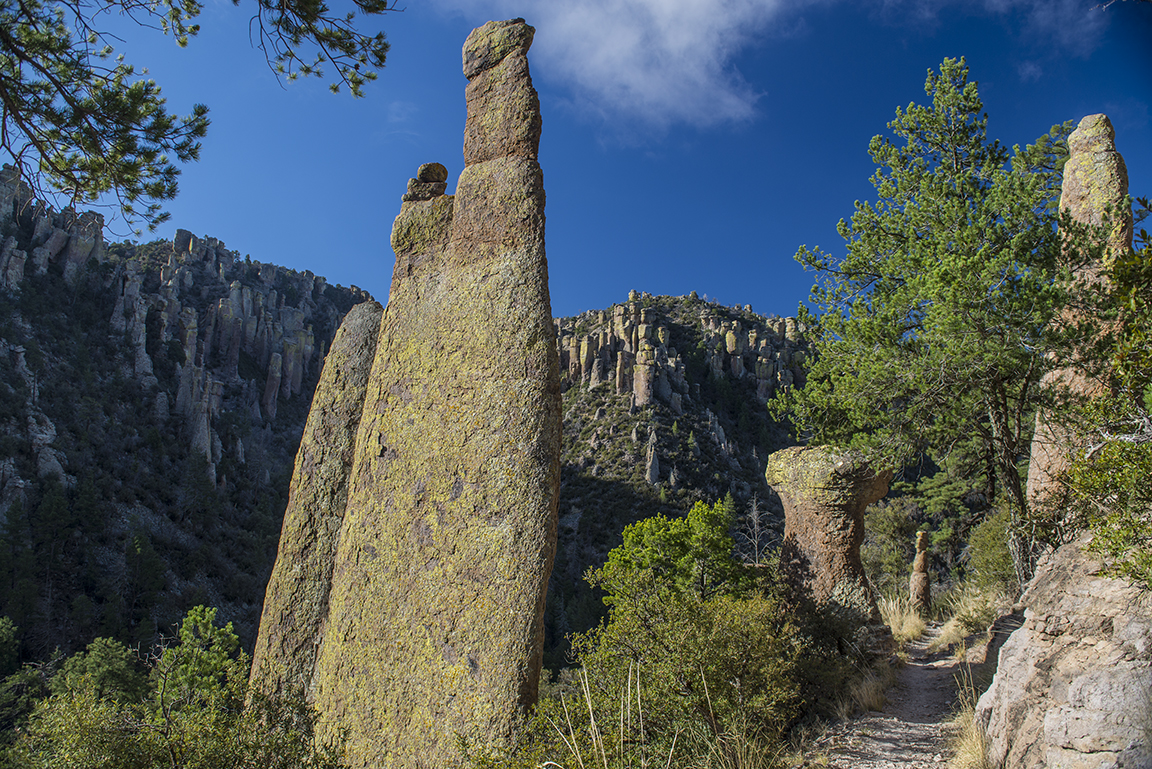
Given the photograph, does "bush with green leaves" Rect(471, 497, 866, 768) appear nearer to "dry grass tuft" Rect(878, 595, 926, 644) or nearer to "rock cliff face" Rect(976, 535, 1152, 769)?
"rock cliff face" Rect(976, 535, 1152, 769)

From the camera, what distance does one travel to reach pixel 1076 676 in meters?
3.23

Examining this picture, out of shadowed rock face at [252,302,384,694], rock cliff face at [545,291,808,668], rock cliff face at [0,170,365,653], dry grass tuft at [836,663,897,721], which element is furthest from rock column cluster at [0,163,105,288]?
dry grass tuft at [836,663,897,721]

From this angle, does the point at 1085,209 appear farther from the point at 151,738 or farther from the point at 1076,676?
the point at 151,738

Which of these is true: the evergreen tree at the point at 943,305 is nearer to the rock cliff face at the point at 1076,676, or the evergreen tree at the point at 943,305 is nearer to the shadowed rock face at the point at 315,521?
the rock cliff face at the point at 1076,676

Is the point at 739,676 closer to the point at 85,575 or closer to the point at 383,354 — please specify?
the point at 383,354

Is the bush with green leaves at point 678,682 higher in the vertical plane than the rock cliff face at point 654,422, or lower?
lower

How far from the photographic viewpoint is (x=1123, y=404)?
411cm

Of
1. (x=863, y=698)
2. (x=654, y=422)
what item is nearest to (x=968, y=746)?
(x=863, y=698)

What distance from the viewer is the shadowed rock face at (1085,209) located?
6934mm

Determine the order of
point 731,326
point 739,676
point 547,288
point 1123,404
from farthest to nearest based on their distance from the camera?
point 731,326, point 739,676, point 1123,404, point 547,288

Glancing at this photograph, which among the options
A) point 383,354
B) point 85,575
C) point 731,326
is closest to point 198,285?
point 85,575

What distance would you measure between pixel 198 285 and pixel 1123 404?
281 feet

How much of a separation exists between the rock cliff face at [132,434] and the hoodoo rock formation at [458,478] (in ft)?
71.7

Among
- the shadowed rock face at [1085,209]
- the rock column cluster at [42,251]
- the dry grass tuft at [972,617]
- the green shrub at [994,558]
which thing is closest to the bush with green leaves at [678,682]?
the shadowed rock face at [1085,209]
